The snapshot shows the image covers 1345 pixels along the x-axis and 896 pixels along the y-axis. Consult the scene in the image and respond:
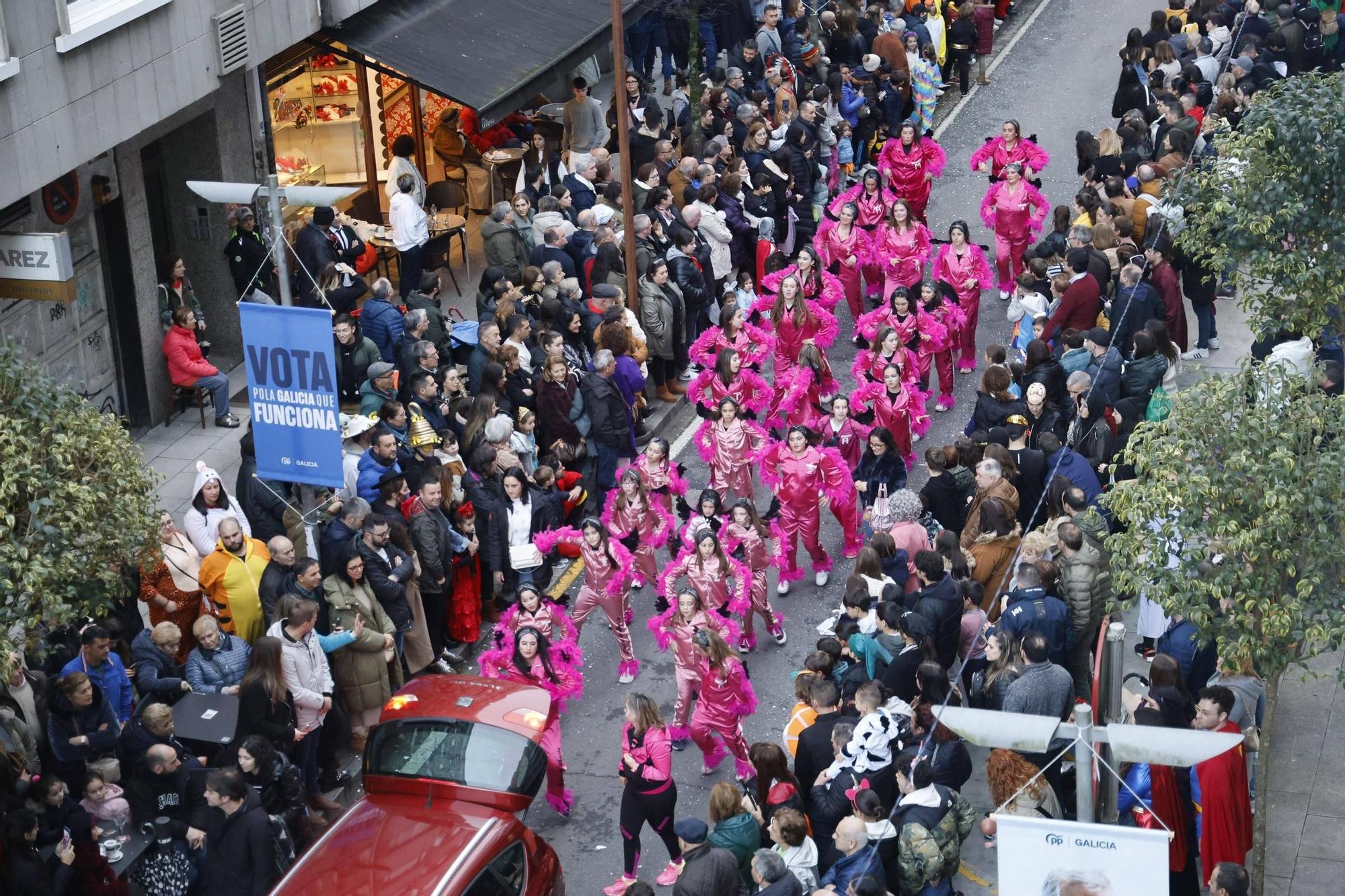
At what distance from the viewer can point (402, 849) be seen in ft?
34.9

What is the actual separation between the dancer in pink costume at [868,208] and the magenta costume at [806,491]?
4.39 meters

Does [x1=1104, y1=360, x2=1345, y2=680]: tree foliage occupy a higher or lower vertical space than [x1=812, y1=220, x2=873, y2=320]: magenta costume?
higher

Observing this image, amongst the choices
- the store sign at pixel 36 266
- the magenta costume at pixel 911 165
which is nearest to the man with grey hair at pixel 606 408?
the store sign at pixel 36 266

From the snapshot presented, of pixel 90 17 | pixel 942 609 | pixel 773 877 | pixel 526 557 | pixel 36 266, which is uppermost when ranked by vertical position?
pixel 90 17

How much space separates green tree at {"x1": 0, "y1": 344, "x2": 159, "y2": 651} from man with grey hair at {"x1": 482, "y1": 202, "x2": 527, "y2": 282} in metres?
7.75

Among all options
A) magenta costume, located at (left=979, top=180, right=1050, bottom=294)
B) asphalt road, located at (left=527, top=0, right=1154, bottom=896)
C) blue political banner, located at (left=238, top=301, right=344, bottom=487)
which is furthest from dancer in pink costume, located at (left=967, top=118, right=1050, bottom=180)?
blue political banner, located at (left=238, top=301, right=344, bottom=487)

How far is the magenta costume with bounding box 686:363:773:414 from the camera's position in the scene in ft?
54.5

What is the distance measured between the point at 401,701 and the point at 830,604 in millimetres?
4642

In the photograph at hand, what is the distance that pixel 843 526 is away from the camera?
15797mm

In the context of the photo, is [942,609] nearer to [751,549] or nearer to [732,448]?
[751,549]

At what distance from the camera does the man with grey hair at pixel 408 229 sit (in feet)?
63.5

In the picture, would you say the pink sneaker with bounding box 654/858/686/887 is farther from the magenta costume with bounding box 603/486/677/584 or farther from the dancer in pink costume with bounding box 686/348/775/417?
the dancer in pink costume with bounding box 686/348/775/417

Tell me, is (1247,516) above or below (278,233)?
below

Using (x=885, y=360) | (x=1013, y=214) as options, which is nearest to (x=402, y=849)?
(x=885, y=360)
